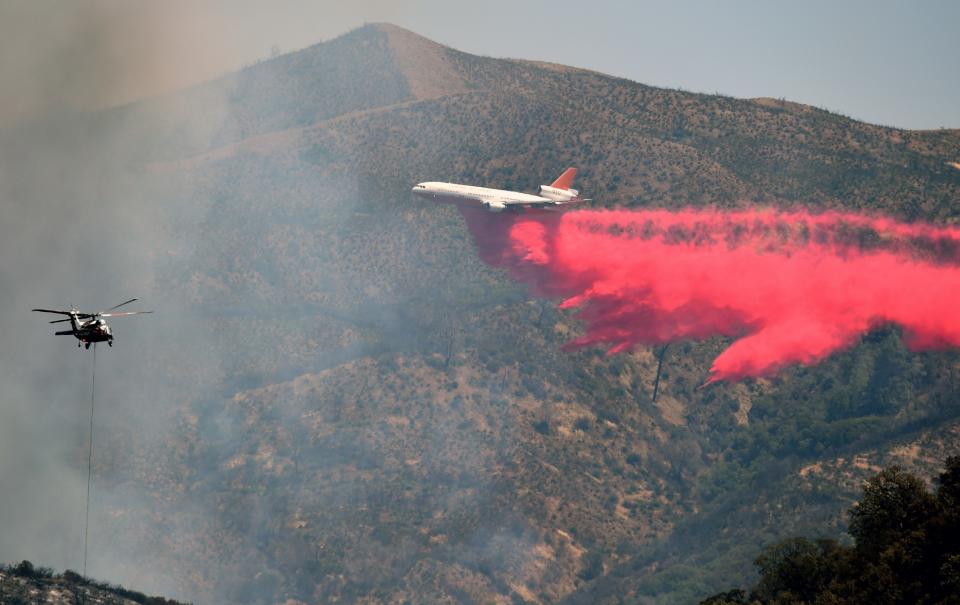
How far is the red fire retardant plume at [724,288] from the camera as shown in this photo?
127125mm

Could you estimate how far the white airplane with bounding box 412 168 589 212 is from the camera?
127 metres

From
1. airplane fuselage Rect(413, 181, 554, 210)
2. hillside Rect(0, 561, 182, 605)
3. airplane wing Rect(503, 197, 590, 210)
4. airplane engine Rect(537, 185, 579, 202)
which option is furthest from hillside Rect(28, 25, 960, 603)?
airplane engine Rect(537, 185, 579, 202)

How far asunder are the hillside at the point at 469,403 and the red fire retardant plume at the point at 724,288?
16.8 meters

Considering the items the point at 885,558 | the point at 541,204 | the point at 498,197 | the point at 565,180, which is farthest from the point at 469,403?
the point at 885,558

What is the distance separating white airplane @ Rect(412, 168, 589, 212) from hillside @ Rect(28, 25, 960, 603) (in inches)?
1231

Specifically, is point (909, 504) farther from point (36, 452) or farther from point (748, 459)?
point (36, 452)

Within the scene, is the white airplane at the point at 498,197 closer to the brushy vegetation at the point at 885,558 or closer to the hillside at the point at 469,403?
the hillside at the point at 469,403

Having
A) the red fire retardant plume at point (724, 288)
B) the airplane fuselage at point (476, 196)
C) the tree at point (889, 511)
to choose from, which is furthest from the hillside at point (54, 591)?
the tree at point (889, 511)

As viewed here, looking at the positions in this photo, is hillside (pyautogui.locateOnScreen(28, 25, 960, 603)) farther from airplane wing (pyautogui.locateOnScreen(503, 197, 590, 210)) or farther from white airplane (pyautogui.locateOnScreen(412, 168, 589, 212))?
airplane wing (pyautogui.locateOnScreen(503, 197, 590, 210))

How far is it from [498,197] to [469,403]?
32.9 meters

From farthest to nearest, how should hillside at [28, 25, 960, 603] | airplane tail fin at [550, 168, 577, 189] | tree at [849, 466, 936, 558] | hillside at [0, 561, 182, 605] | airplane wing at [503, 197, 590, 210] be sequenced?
airplane tail fin at [550, 168, 577, 189], hillside at [28, 25, 960, 603], airplane wing at [503, 197, 590, 210], hillside at [0, 561, 182, 605], tree at [849, 466, 936, 558]

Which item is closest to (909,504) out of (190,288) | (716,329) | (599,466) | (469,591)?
(716,329)

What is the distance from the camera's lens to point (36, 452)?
15100 cm

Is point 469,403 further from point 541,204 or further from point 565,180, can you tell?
point 541,204
